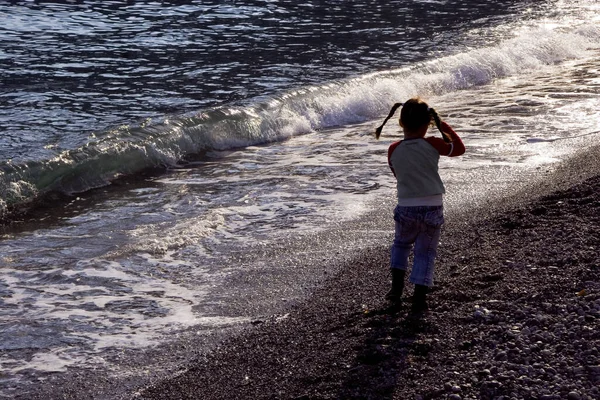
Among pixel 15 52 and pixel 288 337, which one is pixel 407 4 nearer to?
pixel 15 52

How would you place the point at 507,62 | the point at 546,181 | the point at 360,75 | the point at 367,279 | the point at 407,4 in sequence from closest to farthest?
the point at 367,279
the point at 546,181
the point at 360,75
the point at 507,62
the point at 407,4

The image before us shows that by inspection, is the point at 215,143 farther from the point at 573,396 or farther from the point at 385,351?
the point at 573,396

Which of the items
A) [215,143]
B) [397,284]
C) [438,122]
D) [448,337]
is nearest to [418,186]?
[438,122]

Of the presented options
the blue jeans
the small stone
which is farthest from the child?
the small stone

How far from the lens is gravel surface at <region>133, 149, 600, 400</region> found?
4172 mm

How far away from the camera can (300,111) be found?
45.0 feet

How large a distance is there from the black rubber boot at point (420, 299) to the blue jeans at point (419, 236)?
65 mm

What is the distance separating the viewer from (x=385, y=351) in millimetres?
4672

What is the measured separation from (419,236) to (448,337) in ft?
2.82

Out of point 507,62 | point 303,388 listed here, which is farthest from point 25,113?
point 507,62

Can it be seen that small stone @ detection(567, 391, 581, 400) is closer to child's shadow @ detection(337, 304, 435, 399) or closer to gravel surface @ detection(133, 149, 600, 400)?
gravel surface @ detection(133, 149, 600, 400)

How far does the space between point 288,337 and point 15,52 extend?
43.0ft

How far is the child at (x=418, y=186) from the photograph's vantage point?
209 inches

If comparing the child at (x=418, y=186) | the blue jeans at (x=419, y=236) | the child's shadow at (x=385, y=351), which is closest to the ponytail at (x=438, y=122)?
the child at (x=418, y=186)
